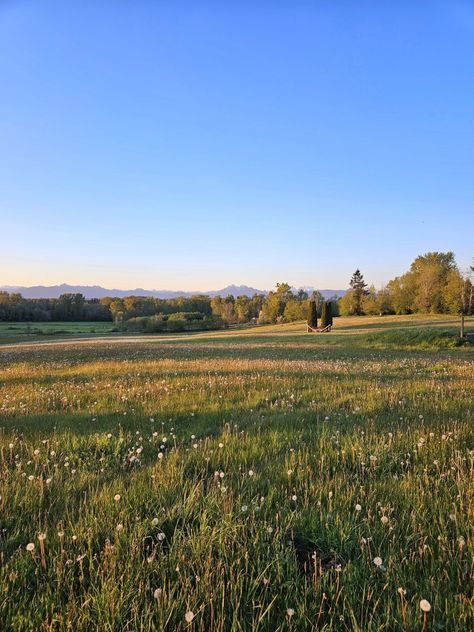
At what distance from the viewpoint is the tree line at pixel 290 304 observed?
7762 centimetres

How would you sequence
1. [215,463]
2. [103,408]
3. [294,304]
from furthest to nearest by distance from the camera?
1. [294,304]
2. [103,408]
3. [215,463]

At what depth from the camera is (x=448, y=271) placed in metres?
85.2

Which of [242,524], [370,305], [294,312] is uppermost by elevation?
[370,305]

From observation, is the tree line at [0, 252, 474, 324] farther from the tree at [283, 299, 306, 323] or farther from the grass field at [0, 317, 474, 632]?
the grass field at [0, 317, 474, 632]

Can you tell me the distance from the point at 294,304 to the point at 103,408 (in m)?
108

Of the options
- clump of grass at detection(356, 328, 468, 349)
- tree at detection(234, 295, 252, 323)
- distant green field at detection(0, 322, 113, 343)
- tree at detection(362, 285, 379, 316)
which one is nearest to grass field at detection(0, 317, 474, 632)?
clump of grass at detection(356, 328, 468, 349)

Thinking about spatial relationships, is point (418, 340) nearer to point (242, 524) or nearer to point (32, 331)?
point (242, 524)

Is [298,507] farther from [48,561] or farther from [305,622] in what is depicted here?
[48,561]

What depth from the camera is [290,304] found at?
4432 inches

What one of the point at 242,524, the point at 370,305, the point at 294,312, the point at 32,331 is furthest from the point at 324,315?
the point at 32,331

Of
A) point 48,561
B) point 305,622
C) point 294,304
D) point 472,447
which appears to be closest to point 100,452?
point 48,561

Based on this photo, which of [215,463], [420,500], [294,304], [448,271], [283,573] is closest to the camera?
[283,573]

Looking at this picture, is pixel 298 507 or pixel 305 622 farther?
pixel 298 507

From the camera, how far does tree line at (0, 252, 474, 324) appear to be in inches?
3056
